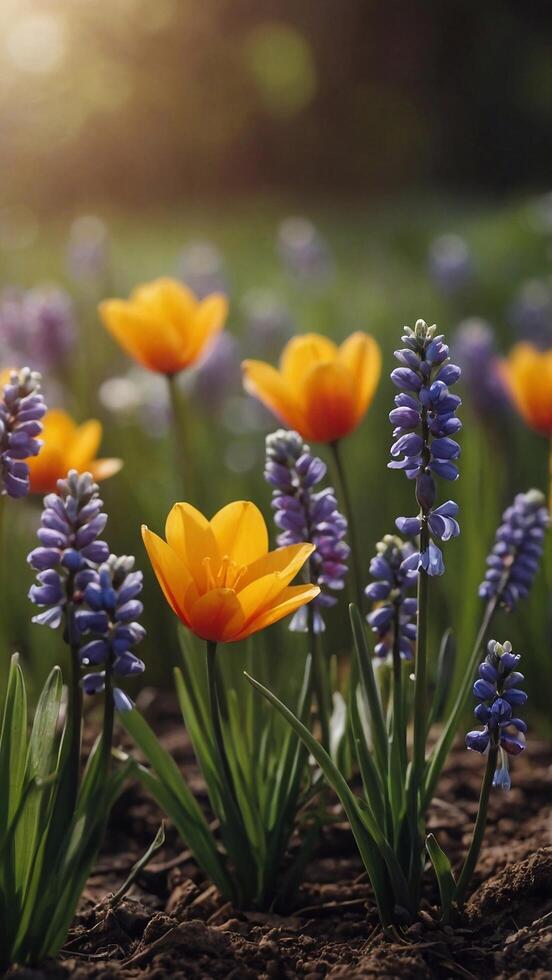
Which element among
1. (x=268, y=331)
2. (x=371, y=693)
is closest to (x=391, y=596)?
(x=371, y=693)

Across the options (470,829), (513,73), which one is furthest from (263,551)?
(513,73)

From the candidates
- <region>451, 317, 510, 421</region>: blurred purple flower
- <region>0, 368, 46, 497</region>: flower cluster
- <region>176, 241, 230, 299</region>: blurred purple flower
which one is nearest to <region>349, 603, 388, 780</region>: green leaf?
<region>0, 368, 46, 497</region>: flower cluster

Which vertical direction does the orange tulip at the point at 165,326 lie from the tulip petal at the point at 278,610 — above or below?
above

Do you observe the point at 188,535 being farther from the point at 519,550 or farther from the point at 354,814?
the point at 519,550

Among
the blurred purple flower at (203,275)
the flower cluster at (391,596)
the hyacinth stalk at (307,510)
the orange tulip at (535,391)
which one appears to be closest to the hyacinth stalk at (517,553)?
the flower cluster at (391,596)

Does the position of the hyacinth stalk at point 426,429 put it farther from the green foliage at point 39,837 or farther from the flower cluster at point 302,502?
the green foliage at point 39,837

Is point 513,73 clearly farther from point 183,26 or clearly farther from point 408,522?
point 408,522
